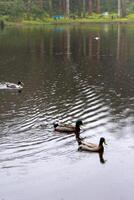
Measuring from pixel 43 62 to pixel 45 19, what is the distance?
3063 inches

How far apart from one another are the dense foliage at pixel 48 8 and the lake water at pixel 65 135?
237 ft

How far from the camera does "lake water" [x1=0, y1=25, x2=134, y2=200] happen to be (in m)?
22.3

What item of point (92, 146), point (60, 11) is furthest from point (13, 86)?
Result: point (60, 11)

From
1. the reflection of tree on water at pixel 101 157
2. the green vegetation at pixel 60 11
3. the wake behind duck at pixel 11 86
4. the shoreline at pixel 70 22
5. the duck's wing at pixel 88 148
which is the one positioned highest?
the green vegetation at pixel 60 11

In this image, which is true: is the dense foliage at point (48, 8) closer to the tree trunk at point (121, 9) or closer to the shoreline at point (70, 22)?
the shoreline at point (70, 22)

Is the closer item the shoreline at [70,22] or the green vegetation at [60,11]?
the shoreline at [70,22]

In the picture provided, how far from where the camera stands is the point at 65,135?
28.9m

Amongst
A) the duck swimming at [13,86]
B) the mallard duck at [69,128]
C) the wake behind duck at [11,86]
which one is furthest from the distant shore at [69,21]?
the mallard duck at [69,128]

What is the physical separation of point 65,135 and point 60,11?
116 m

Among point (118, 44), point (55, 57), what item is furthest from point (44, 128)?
point (118, 44)

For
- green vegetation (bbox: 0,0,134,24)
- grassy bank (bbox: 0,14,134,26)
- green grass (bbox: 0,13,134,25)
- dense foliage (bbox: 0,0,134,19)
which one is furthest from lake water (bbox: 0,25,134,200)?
dense foliage (bbox: 0,0,134,19)

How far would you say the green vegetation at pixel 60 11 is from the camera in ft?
425

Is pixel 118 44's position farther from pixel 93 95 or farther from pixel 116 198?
pixel 116 198

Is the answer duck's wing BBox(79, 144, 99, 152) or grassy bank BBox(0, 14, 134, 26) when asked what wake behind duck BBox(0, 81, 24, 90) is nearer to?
duck's wing BBox(79, 144, 99, 152)
